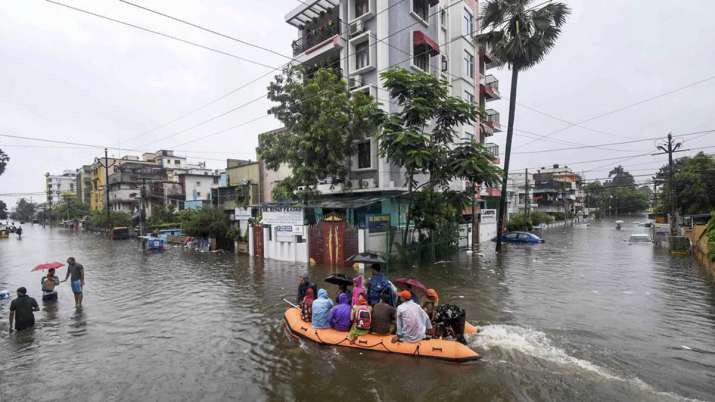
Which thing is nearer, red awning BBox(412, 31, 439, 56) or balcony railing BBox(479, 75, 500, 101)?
red awning BBox(412, 31, 439, 56)

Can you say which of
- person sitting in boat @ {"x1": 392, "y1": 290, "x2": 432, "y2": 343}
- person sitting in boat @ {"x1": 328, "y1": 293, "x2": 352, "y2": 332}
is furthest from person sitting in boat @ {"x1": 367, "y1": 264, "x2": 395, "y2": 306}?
person sitting in boat @ {"x1": 392, "y1": 290, "x2": 432, "y2": 343}

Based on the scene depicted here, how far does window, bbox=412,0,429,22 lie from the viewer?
79.7 feet

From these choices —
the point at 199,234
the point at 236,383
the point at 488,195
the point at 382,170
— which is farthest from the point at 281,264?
the point at 488,195

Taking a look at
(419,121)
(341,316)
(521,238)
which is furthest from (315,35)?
(521,238)

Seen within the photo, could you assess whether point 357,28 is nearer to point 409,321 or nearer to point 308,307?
point 308,307

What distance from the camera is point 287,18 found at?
2803cm

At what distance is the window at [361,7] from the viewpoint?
23.7 metres

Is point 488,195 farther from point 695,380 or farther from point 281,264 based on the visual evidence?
point 695,380

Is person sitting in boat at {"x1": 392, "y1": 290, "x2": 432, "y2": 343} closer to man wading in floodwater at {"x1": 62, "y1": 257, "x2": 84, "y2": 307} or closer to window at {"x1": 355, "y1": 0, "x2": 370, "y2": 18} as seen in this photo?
man wading in floodwater at {"x1": 62, "y1": 257, "x2": 84, "y2": 307}

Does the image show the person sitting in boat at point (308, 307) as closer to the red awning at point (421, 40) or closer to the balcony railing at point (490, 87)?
the red awning at point (421, 40)

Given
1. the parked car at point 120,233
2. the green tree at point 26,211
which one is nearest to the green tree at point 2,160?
the parked car at point 120,233

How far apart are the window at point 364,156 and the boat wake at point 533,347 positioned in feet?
49.7

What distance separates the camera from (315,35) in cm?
2691

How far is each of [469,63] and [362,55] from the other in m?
10.8
